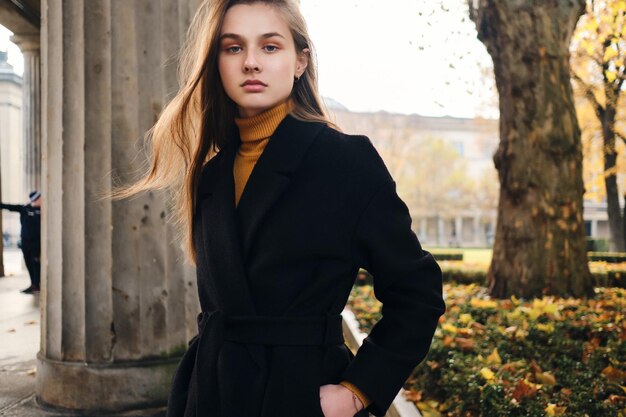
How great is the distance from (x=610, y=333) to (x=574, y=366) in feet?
3.79

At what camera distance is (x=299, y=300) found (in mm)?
1598

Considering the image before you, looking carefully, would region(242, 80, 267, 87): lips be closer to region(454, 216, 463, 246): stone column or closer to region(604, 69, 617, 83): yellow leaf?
region(604, 69, 617, 83): yellow leaf

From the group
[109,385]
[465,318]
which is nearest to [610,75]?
[465,318]

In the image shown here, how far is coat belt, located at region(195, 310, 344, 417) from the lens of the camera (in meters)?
1.58

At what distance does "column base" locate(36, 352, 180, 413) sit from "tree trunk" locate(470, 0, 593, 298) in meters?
5.84

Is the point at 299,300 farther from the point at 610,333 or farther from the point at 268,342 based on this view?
the point at 610,333

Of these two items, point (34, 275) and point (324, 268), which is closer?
point (324, 268)

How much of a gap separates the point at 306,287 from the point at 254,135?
50 cm

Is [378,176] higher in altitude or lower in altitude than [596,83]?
lower

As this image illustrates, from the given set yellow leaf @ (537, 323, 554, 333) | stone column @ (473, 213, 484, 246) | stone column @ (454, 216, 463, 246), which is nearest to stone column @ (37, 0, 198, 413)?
yellow leaf @ (537, 323, 554, 333)

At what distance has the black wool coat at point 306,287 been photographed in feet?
5.14

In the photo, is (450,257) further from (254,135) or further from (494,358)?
(254,135)

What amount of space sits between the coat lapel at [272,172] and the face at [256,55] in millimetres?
103

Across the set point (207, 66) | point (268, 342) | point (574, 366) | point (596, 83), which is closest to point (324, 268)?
point (268, 342)
